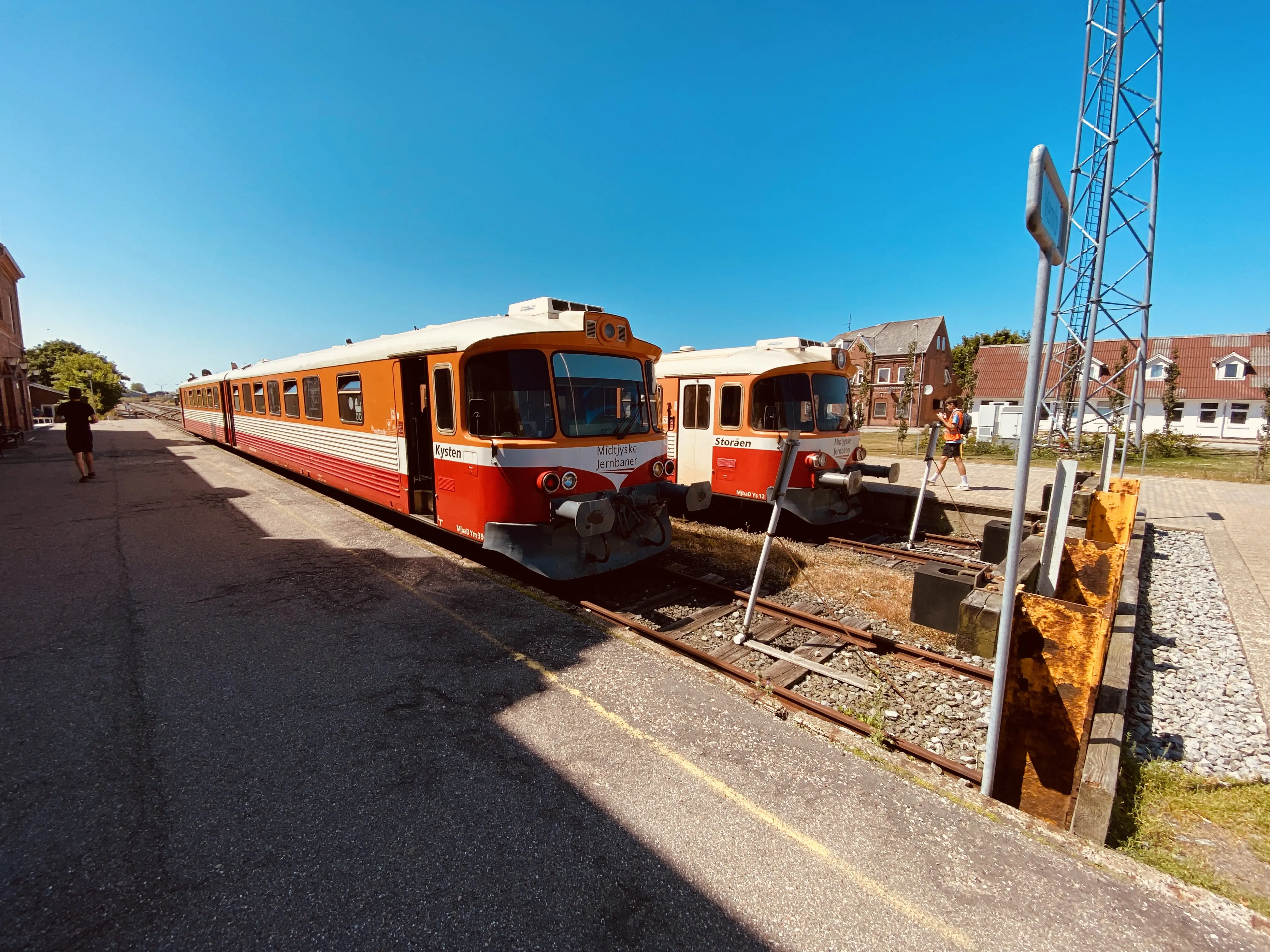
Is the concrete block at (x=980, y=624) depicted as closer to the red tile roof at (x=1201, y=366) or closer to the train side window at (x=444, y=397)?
the train side window at (x=444, y=397)

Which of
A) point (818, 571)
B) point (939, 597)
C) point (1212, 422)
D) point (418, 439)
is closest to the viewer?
point (939, 597)

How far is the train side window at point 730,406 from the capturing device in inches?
344

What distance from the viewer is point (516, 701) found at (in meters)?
3.76

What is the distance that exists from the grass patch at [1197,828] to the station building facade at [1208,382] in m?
31.8

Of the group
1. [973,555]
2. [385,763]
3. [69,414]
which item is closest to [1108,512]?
[973,555]

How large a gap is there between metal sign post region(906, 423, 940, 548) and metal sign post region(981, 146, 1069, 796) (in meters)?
5.02

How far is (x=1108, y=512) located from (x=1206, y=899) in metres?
5.54

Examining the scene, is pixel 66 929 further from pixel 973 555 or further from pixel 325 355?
pixel 973 555

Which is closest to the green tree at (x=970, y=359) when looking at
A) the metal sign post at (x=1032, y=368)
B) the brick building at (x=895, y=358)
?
the brick building at (x=895, y=358)

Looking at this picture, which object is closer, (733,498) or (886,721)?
(886,721)

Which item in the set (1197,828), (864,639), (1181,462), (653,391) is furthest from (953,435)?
(1181,462)

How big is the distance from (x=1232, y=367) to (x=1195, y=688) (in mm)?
41270

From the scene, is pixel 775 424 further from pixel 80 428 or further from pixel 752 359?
pixel 80 428

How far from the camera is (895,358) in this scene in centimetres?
4056
